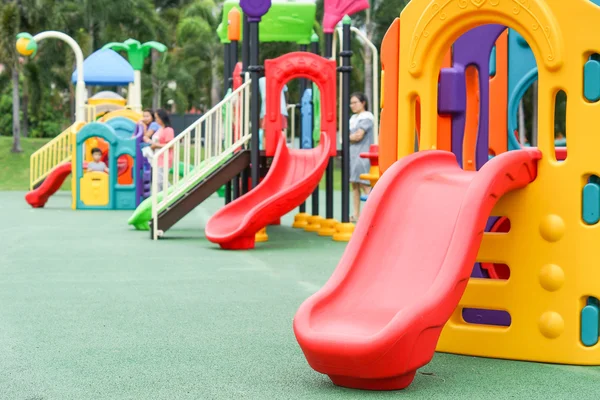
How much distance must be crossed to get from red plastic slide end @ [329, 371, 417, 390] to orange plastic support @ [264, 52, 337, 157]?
7720 millimetres

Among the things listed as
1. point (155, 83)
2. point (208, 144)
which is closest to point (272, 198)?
point (208, 144)

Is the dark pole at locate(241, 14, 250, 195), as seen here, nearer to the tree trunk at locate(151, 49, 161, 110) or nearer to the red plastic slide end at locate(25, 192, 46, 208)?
the red plastic slide end at locate(25, 192, 46, 208)

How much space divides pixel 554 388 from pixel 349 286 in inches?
40.9

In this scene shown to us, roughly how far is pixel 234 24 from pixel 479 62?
9271mm

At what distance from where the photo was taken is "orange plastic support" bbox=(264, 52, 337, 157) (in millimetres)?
11688

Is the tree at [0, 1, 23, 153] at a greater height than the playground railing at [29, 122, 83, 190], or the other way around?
the tree at [0, 1, 23, 153]

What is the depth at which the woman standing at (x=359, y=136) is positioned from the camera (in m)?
13.1

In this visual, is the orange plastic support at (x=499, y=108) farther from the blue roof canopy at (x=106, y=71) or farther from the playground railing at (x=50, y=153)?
the blue roof canopy at (x=106, y=71)

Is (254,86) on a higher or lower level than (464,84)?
higher

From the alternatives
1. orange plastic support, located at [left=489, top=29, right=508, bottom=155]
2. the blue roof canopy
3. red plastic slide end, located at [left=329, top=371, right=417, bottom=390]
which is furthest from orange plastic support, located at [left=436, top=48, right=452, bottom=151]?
the blue roof canopy

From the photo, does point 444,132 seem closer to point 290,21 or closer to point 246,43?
point 246,43

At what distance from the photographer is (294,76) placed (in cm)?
1189

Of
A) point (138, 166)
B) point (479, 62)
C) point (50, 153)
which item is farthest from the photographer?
point (50, 153)

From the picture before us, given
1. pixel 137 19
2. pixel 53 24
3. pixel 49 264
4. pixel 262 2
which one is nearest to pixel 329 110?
pixel 262 2
